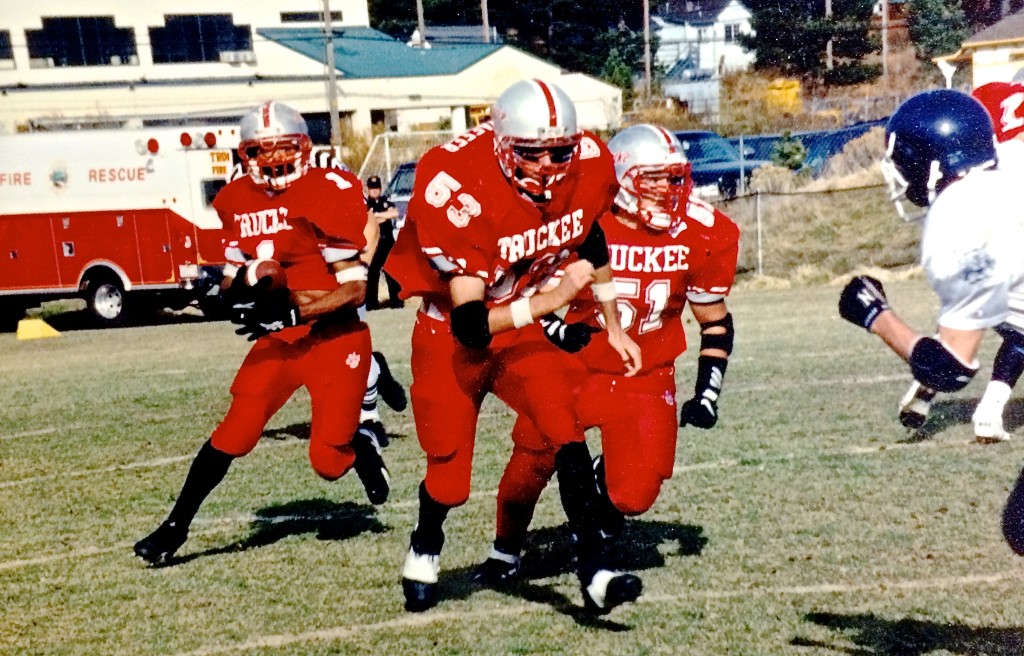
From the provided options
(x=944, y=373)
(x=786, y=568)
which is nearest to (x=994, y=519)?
(x=786, y=568)

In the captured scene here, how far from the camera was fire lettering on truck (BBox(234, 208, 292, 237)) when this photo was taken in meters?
6.07

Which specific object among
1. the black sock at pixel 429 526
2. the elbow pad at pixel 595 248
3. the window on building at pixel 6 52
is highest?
the window on building at pixel 6 52

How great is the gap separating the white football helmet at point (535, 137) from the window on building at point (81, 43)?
126 ft

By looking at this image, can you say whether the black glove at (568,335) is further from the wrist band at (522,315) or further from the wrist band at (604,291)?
the wrist band at (604,291)

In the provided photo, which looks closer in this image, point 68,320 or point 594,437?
point 594,437

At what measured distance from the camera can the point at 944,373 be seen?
12.8 feet

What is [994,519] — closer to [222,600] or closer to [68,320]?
[222,600]

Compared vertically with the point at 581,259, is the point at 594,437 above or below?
below

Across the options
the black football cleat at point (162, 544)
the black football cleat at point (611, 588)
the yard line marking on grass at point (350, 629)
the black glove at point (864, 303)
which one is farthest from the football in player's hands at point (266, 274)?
the black glove at point (864, 303)

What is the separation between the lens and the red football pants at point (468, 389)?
16.0 ft

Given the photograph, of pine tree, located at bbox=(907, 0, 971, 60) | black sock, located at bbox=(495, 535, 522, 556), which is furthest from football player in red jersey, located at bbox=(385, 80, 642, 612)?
pine tree, located at bbox=(907, 0, 971, 60)

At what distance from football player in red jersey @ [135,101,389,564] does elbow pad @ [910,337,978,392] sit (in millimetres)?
2841

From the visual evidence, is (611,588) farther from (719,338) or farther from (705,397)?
(719,338)

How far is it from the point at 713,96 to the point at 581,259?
3894 centimetres
